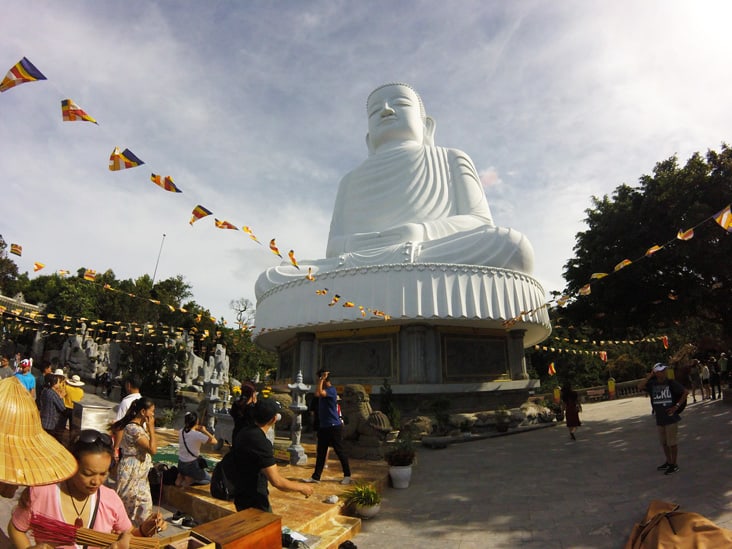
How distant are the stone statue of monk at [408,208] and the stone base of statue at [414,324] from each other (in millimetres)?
627

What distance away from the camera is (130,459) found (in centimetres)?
395

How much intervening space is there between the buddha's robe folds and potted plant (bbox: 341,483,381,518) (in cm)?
869

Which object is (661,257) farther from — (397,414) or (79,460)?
(79,460)

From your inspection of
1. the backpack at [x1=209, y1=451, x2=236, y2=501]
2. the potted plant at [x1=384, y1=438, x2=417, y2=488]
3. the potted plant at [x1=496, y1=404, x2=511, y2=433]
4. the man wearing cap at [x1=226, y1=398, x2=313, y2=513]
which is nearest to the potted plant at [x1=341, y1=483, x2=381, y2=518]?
the potted plant at [x1=384, y1=438, x2=417, y2=488]

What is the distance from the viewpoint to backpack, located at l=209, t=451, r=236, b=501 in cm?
327

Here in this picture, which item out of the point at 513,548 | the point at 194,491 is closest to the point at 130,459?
the point at 194,491

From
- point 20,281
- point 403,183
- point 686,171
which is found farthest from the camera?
point 20,281

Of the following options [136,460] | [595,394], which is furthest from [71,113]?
[595,394]

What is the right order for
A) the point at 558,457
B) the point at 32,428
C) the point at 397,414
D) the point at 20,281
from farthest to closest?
the point at 20,281 → the point at 397,414 → the point at 558,457 → the point at 32,428

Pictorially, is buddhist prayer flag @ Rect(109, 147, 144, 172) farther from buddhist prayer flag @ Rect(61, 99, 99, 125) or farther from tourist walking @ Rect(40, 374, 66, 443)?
tourist walking @ Rect(40, 374, 66, 443)

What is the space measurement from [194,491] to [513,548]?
3.52 meters

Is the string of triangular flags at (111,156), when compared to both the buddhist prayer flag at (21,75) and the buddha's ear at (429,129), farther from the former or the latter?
the buddha's ear at (429,129)

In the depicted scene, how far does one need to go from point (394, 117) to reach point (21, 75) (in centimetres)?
1583

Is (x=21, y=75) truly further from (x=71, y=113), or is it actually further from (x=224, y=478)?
(x=224, y=478)
